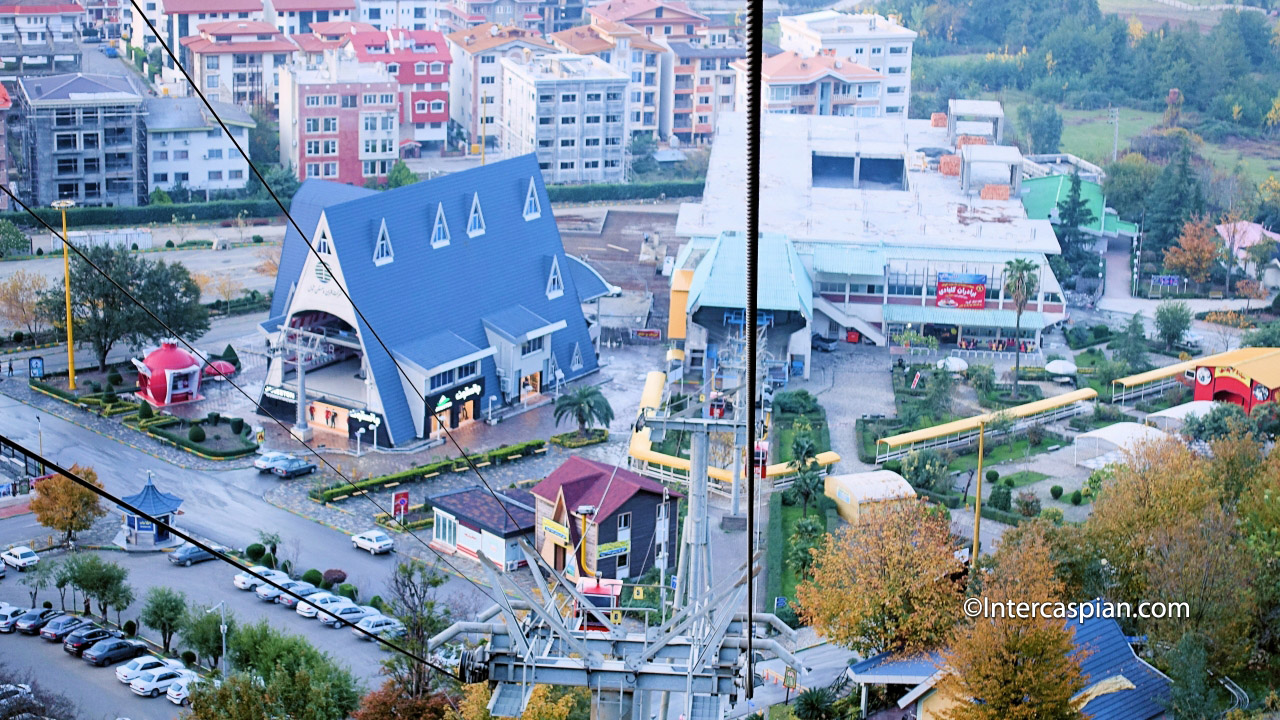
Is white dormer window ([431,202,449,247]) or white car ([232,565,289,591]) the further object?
white dormer window ([431,202,449,247])

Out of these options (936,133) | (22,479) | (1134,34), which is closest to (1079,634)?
(22,479)

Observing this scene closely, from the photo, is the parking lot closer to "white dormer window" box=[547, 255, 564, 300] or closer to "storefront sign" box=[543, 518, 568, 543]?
"storefront sign" box=[543, 518, 568, 543]

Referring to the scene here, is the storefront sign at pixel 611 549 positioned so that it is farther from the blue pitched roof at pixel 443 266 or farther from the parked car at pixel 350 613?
the blue pitched roof at pixel 443 266

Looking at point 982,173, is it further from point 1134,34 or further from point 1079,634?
point 1134,34

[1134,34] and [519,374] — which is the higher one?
[1134,34]

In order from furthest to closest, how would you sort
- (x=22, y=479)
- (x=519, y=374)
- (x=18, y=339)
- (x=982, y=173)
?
(x=982, y=173)
(x=18, y=339)
(x=519, y=374)
(x=22, y=479)

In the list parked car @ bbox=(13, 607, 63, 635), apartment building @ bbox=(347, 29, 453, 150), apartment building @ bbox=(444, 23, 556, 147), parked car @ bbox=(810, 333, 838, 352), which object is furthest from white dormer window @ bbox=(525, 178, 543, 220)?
apartment building @ bbox=(347, 29, 453, 150)

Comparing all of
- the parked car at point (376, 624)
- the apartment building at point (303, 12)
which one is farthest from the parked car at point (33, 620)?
the apartment building at point (303, 12)
